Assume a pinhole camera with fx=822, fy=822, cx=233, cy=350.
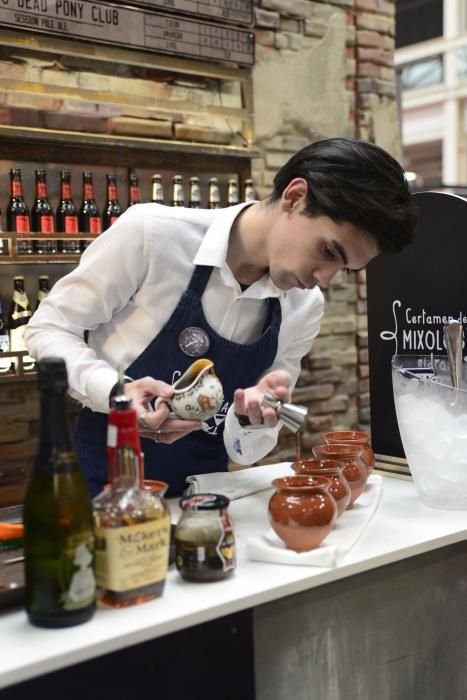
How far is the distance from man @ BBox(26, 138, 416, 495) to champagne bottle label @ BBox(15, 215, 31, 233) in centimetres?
147

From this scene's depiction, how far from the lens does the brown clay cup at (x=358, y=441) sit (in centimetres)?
171

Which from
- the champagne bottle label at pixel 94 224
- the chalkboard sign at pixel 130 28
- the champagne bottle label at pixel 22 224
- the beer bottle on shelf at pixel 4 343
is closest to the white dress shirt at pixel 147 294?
the beer bottle on shelf at pixel 4 343

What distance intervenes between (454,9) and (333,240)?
31.8ft

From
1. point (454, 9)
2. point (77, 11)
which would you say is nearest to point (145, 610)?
point (77, 11)

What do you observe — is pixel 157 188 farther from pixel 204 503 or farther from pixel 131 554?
pixel 131 554

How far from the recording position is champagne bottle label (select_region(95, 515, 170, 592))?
1101 mm

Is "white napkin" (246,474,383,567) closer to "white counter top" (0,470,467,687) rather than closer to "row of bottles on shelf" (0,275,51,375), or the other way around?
"white counter top" (0,470,467,687)

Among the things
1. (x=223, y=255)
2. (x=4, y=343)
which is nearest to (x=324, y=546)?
(x=223, y=255)

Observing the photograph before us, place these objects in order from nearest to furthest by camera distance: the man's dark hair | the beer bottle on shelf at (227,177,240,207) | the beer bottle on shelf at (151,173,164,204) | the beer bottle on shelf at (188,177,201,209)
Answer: the man's dark hair
the beer bottle on shelf at (151,173,164,204)
the beer bottle on shelf at (188,177,201,209)
the beer bottle on shelf at (227,177,240,207)

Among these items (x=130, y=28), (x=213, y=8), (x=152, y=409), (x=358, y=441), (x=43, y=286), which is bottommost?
(x=358, y=441)

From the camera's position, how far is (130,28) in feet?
11.4

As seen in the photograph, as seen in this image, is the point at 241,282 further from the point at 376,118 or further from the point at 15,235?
the point at 376,118

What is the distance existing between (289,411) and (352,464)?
0.29m

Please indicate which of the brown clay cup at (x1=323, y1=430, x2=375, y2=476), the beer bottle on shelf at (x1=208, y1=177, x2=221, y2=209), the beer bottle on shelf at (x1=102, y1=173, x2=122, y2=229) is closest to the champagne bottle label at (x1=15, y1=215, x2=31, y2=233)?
the beer bottle on shelf at (x1=102, y1=173, x2=122, y2=229)
